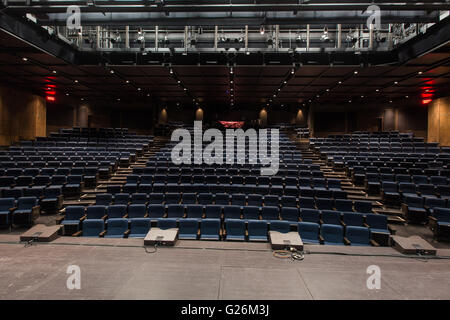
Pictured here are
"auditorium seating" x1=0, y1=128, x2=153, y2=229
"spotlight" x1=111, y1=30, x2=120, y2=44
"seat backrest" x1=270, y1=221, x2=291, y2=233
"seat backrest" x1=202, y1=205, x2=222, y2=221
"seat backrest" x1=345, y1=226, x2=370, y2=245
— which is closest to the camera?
"seat backrest" x1=345, y1=226, x2=370, y2=245

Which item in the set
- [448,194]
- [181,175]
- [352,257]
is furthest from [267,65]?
[352,257]

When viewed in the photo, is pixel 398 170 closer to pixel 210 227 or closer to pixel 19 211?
pixel 210 227

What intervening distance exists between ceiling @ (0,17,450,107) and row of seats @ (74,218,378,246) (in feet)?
19.8

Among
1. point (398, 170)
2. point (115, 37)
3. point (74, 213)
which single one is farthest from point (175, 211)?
point (115, 37)

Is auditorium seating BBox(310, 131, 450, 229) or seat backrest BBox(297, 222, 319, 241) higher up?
auditorium seating BBox(310, 131, 450, 229)

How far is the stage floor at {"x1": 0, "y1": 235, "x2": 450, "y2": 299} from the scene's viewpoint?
2037 millimetres

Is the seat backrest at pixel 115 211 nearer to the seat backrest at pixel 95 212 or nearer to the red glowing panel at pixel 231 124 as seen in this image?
the seat backrest at pixel 95 212

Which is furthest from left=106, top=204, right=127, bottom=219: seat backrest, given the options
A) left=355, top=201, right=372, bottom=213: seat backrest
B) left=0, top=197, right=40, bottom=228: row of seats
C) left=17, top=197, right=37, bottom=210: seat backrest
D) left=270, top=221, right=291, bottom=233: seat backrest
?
left=355, top=201, right=372, bottom=213: seat backrest

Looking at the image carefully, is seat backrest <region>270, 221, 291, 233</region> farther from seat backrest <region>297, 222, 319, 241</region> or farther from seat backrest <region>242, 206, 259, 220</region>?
seat backrest <region>242, 206, 259, 220</region>

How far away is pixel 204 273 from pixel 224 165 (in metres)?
5.95

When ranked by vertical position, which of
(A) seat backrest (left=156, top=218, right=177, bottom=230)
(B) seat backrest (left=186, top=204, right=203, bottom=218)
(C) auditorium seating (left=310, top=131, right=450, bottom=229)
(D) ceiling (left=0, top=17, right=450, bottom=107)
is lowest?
(A) seat backrest (left=156, top=218, right=177, bottom=230)

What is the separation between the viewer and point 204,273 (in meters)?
2.36

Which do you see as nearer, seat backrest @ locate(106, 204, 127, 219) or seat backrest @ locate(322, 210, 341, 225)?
seat backrest @ locate(322, 210, 341, 225)

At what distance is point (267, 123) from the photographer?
17.4 metres
